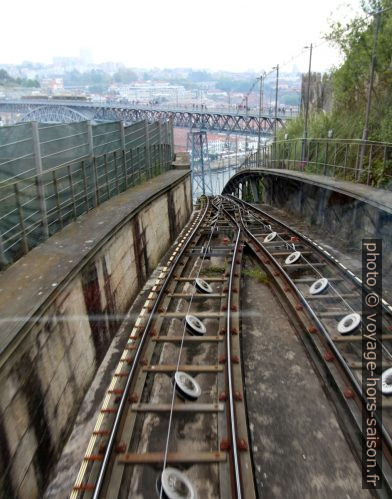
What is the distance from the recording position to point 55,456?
4832mm

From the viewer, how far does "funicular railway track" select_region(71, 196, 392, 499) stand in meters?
4.29

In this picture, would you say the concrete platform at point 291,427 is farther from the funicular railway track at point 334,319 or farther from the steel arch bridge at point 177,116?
the steel arch bridge at point 177,116

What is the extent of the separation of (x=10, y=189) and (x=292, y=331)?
5.22 meters

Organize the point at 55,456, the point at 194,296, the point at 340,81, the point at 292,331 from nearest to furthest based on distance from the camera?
the point at 55,456 < the point at 292,331 < the point at 194,296 < the point at 340,81

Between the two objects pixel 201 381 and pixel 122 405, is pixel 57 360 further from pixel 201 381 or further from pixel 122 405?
pixel 201 381

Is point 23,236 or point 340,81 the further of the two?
point 340,81

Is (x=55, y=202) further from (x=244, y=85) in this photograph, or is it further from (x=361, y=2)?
(x=244, y=85)

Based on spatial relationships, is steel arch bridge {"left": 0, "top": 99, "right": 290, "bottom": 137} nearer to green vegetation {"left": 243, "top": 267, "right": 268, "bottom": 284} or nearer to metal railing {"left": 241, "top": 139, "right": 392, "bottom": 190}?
metal railing {"left": 241, "top": 139, "right": 392, "bottom": 190}

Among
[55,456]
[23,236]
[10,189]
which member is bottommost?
[55,456]

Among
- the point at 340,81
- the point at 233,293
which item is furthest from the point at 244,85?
the point at 233,293

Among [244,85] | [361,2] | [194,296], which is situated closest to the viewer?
[194,296]

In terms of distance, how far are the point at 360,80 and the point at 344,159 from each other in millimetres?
4982

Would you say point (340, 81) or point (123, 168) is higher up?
point (340, 81)

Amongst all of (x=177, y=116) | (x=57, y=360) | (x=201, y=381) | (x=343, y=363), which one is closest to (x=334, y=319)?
(x=343, y=363)
